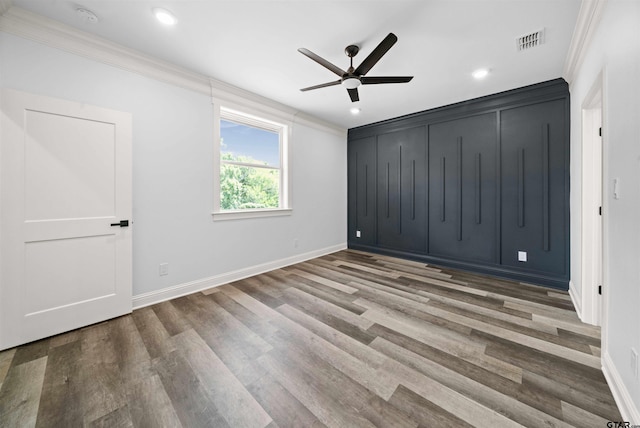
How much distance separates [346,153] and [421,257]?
2684 millimetres

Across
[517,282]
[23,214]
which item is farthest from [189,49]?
[517,282]

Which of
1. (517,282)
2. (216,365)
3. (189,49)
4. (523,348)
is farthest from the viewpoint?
(517,282)

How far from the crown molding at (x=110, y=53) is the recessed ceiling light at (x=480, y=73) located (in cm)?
280

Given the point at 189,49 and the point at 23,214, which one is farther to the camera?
the point at 189,49

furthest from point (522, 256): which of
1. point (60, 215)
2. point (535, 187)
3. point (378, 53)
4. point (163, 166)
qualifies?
point (60, 215)

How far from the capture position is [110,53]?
233 centimetres

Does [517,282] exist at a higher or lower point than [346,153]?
lower

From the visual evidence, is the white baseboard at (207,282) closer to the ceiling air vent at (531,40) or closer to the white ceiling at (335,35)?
the white ceiling at (335,35)

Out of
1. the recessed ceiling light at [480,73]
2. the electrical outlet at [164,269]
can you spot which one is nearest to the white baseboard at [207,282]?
the electrical outlet at [164,269]

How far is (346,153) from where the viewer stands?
5348 mm

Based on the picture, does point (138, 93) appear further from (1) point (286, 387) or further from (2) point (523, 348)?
(2) point (523, 348)

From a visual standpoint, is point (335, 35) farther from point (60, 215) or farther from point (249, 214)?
point (60, 215)

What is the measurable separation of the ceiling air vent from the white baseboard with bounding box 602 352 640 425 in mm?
2627

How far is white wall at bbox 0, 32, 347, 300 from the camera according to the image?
81.5 inches
